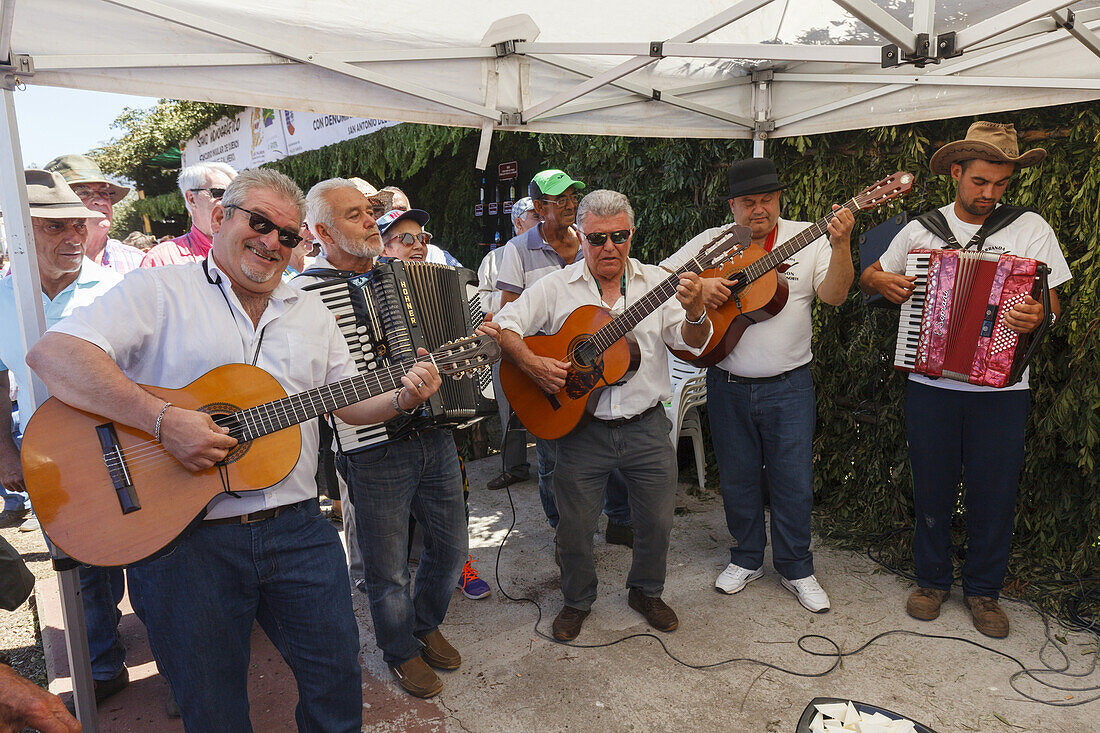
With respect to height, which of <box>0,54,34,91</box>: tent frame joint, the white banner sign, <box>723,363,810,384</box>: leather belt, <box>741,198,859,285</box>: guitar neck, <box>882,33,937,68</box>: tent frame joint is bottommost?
<box>723,363,810,384</box>: leather belt

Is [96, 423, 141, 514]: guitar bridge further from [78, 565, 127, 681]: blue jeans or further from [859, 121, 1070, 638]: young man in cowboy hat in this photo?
[859, 121, 1070, 638]: young man in cowboy hat

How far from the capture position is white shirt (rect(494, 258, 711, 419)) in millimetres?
3377

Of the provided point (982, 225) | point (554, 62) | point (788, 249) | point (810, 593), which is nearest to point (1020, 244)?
point (982, 225)

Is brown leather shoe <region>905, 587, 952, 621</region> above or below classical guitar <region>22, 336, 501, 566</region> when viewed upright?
below

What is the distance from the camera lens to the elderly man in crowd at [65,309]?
3.12 m

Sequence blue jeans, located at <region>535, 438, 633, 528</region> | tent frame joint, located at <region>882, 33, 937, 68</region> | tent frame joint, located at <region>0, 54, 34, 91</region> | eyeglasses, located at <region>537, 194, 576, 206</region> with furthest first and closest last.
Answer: blue jeans, located at <region>535, 438, 633, 528</region> → eyeglasses, located at <region>537, 194, 576, 206</region> → tent frame joint, located at <region>882, 33, 937, 68</region> → tent frame joint, located at <region>0, 54, 34, 91</region>

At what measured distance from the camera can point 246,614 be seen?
2.20 meters

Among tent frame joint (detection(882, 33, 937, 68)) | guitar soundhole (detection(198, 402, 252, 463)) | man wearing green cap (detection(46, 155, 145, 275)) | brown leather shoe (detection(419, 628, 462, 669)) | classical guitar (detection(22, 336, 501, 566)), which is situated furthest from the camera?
man wearing green cap (detection(46, 155, 145, 275))

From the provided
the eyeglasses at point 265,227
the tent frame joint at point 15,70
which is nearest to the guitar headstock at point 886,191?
the eyeglasses at point 265,227

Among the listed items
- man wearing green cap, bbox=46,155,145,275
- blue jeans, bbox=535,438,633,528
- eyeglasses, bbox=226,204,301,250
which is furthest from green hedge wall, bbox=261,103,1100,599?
man wearing green cap, bbox=46,155,145,275

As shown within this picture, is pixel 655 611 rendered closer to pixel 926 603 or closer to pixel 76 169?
pixel 926 603

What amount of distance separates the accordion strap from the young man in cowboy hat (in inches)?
1.1

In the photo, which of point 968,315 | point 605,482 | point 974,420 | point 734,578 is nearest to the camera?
point 968,315

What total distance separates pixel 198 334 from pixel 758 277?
8.50 feet
